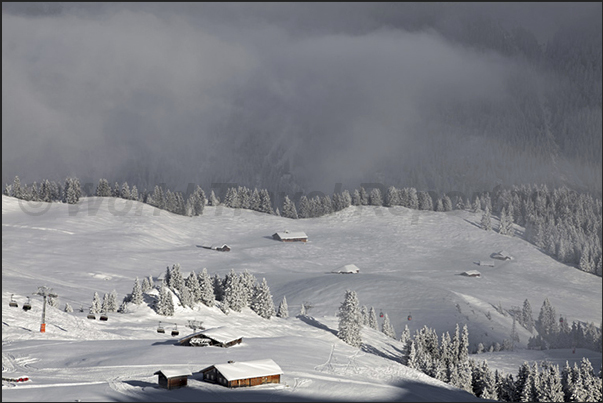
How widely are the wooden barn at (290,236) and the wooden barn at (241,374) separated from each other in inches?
4674

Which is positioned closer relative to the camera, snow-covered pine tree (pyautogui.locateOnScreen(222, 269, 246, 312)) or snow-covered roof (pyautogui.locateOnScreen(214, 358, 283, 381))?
snow-covered roof (pyautogui.locateOnScreen(214, 358, 283, 381))

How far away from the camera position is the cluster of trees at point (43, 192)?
19138 cm

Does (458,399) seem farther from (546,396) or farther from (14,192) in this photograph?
(14,192)

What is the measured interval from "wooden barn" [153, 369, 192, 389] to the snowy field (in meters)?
1.00

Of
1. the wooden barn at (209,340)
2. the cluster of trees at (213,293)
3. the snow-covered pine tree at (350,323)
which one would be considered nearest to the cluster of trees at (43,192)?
the cluster of trees at (213,293)

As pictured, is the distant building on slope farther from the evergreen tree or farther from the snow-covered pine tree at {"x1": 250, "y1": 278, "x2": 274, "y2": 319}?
the evergreen tree

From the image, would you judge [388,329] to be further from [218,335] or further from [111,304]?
[111,304]

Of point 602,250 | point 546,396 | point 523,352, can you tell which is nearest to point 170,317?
point 546,396

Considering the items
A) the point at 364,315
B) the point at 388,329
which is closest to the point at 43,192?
the point at 364,315

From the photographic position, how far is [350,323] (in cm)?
8388

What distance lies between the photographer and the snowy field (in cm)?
5434

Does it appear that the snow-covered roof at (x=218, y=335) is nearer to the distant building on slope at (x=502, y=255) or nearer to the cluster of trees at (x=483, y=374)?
the cluster of trees at (x=483, y=374)

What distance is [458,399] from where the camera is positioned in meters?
59.4

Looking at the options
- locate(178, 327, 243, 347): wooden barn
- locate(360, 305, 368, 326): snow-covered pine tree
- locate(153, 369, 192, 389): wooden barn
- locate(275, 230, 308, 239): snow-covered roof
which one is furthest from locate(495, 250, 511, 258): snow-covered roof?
locate(153, 369, 192, 389): wooden barn
